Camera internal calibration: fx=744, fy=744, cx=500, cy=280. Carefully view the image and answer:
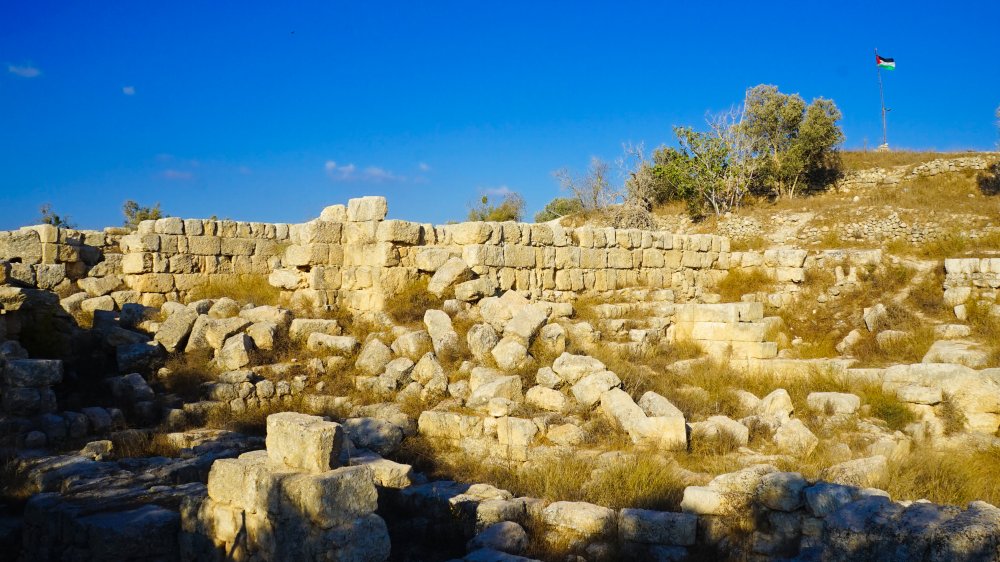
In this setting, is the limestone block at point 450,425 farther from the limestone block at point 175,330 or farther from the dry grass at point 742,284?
the dry grass at point 742,284

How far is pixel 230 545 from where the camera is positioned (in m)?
5.06

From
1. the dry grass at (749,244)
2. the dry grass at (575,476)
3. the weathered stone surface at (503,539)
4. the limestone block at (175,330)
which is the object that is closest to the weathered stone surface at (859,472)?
the dry grass at (575,476)

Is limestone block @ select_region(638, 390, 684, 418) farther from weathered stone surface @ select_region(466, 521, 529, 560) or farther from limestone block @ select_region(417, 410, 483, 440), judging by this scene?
weathered stone surface @ select_region(466, 521, 529, 560)

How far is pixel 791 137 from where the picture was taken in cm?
2656

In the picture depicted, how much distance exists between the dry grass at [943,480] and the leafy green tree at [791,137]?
1881 cm

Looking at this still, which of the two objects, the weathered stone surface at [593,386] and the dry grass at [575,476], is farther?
the weathered stone surface at [593,386]

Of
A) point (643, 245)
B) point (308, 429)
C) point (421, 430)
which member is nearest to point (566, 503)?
point (308, 429)

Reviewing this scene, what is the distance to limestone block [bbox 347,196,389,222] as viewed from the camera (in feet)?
41.1

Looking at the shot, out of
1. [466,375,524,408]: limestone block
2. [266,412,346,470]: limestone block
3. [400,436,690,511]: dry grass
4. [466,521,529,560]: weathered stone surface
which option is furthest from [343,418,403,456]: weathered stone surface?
[266,412,346,470]: limestone block

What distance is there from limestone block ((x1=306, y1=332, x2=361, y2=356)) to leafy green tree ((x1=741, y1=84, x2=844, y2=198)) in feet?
61.4

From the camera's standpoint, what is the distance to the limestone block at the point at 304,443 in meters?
4.88

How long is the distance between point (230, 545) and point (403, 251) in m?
7.68

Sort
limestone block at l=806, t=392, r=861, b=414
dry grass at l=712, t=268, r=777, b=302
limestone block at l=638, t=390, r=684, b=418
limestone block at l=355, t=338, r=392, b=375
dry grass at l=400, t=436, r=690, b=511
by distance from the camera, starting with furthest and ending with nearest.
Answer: dry grass at l=712, t=268, r=777, b=302 → limestone block at l=355, t=338, r=392, b=375 → limestone block at l=806, t=392, r=861, b=414 → limestone block at l=638, t=390, r=684, b=418 → dry grass at l=400, t=436, r=690, b=511

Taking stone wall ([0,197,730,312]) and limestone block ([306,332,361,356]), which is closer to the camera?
limestone block ([306,332,361,356])
